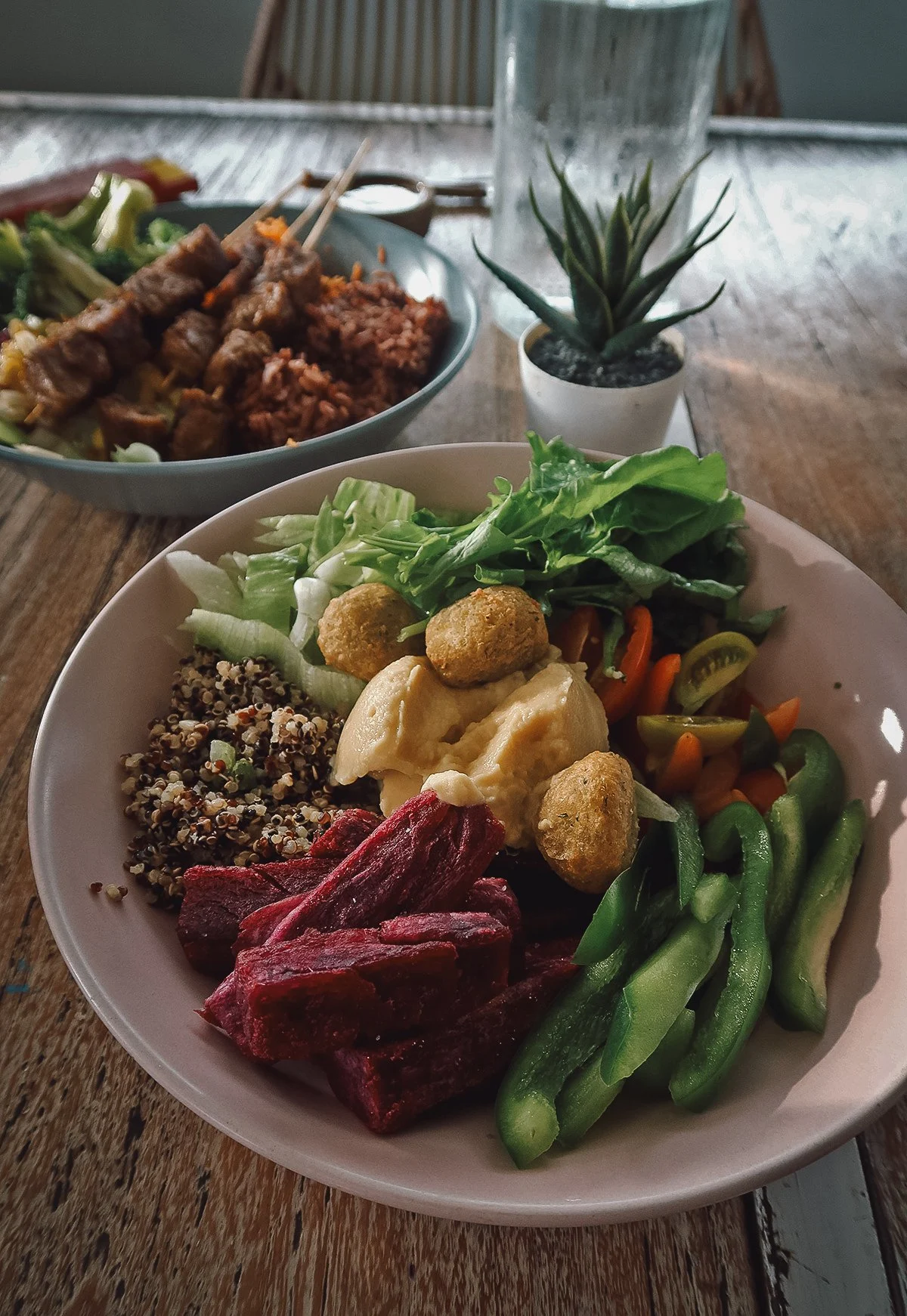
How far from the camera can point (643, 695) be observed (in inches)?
51.9

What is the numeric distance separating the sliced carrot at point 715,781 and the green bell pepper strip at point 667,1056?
357 mm

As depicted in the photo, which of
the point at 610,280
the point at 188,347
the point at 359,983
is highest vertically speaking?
the point at 610,280

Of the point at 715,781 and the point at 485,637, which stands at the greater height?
the point at 485,637

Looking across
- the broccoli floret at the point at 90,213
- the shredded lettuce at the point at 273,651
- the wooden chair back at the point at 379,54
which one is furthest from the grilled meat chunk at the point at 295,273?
the wooden chair back at the point at 379,54

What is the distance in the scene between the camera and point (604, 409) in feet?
5.46

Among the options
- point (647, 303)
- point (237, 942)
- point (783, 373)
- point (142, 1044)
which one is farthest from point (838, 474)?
point (142, 1044)

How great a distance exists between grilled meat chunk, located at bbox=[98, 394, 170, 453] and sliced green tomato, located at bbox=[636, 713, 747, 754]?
1.09 meters

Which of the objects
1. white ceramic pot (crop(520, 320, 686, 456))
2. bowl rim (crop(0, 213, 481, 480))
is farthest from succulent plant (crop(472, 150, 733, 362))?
bowl rim (crop(0, 213, 481, 480))

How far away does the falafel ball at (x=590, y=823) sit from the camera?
104 cm

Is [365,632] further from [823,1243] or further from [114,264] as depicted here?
[114,264]

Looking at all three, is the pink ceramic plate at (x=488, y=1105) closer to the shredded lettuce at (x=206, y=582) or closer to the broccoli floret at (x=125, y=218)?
the shredded lettuce at (x=206, y=582)

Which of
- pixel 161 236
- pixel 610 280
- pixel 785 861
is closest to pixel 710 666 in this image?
pixel 785 861

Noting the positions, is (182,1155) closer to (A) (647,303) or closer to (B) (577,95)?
(A) (647,303)

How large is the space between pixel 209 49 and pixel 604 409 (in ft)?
14.8
